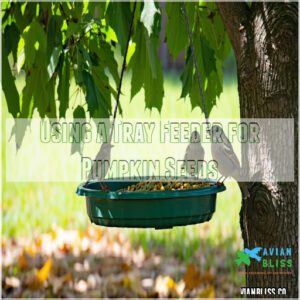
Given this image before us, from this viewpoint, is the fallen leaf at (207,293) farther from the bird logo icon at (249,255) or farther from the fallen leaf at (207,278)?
the bird logo icon at (249,255)

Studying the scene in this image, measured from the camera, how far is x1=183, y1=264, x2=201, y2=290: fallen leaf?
3.44m

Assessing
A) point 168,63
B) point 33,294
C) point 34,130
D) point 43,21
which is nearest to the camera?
point 43,21

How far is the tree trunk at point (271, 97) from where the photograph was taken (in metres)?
1.87

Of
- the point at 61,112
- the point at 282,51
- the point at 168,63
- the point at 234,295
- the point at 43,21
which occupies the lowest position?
the point at 234,295

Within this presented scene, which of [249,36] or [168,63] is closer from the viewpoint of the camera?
[249,36]

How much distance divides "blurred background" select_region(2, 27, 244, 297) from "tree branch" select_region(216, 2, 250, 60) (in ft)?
4.32

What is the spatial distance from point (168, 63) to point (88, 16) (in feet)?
22.7

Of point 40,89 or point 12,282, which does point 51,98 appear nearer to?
point 40,89

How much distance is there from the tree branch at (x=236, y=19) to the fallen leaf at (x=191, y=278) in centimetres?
174

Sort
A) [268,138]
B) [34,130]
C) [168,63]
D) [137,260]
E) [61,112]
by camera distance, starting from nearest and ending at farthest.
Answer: [268,138]
[61,112]
[137,260]
[34,130]
[168,63]

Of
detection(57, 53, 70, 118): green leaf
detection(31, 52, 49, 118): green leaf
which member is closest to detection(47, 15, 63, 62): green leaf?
detection(31, 52, 49, 118): green leaf

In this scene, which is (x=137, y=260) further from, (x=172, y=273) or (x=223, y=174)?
(x=223, y=174)

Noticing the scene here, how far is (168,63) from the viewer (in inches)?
346

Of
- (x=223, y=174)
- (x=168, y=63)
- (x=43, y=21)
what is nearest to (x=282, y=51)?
(x=223, y=174)
